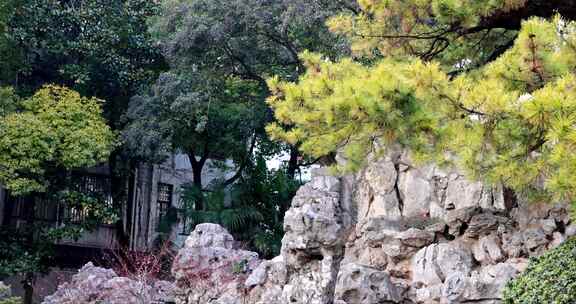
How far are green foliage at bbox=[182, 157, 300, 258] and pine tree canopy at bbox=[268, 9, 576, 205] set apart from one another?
9.48m

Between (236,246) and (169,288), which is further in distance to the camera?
(236,246)

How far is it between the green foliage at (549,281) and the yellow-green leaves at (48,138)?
32.7ft

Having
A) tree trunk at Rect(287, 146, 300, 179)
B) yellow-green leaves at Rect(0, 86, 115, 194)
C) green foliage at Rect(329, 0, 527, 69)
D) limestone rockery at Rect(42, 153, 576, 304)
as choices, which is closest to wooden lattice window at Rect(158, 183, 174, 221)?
tree trunk at Rect(287, 146, 300, 179)

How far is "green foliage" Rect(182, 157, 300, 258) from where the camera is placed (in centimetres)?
1688

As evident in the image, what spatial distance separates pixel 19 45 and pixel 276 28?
525cm

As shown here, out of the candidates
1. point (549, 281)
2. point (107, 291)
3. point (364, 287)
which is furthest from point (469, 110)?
point (107, 291)

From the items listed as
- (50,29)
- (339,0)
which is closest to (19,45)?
(50,29)

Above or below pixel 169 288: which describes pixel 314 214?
above

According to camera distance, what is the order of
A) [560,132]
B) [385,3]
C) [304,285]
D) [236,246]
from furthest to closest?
1. [236,246]
2. [304,285]
3. [385,3]
4. [560,132]

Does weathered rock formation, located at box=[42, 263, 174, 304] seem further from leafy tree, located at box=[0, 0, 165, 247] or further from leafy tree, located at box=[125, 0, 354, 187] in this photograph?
leafy tree, located at box=[0, 0, 165, 247]

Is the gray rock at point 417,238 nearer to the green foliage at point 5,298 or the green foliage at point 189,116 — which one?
the green foliage at point 5,298

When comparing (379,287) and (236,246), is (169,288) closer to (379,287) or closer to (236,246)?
(236,246)

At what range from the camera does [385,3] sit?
838cm

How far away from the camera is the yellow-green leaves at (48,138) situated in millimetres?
15062
